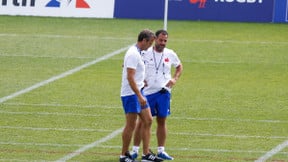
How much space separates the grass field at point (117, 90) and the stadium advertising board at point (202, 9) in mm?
397

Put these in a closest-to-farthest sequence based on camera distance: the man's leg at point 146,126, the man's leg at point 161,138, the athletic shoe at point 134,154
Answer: the man's leg at point 146,126 < the athletic shoe at point 134,154 < the man's leg at point 161,138

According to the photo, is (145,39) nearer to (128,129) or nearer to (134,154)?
(128,129)

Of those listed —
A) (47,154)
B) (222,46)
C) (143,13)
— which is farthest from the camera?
(143,13)

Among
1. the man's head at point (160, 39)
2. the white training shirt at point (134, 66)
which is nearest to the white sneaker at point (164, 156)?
the white training shirt at point (134, 66)

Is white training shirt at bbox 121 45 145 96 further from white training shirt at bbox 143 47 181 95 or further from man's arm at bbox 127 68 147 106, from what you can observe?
white training shirt at bbox 143 47 181 95

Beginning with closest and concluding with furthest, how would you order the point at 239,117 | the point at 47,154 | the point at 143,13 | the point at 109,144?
the point at 47,154 < the point at 109,144 < the point at 239,117 < the point at 143,13

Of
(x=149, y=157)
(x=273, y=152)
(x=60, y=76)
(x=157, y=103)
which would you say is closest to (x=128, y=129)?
(x=149, y=157)

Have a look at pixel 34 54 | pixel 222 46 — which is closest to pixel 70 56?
pixel 34 54

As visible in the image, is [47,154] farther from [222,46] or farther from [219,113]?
[222,46]

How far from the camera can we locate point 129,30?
38.2m

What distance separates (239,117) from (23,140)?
17.1ft

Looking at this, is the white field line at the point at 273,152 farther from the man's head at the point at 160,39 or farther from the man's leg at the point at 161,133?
the man's head at the point at 160,39

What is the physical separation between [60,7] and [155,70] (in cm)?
2164

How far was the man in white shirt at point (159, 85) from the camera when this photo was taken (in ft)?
62.3
